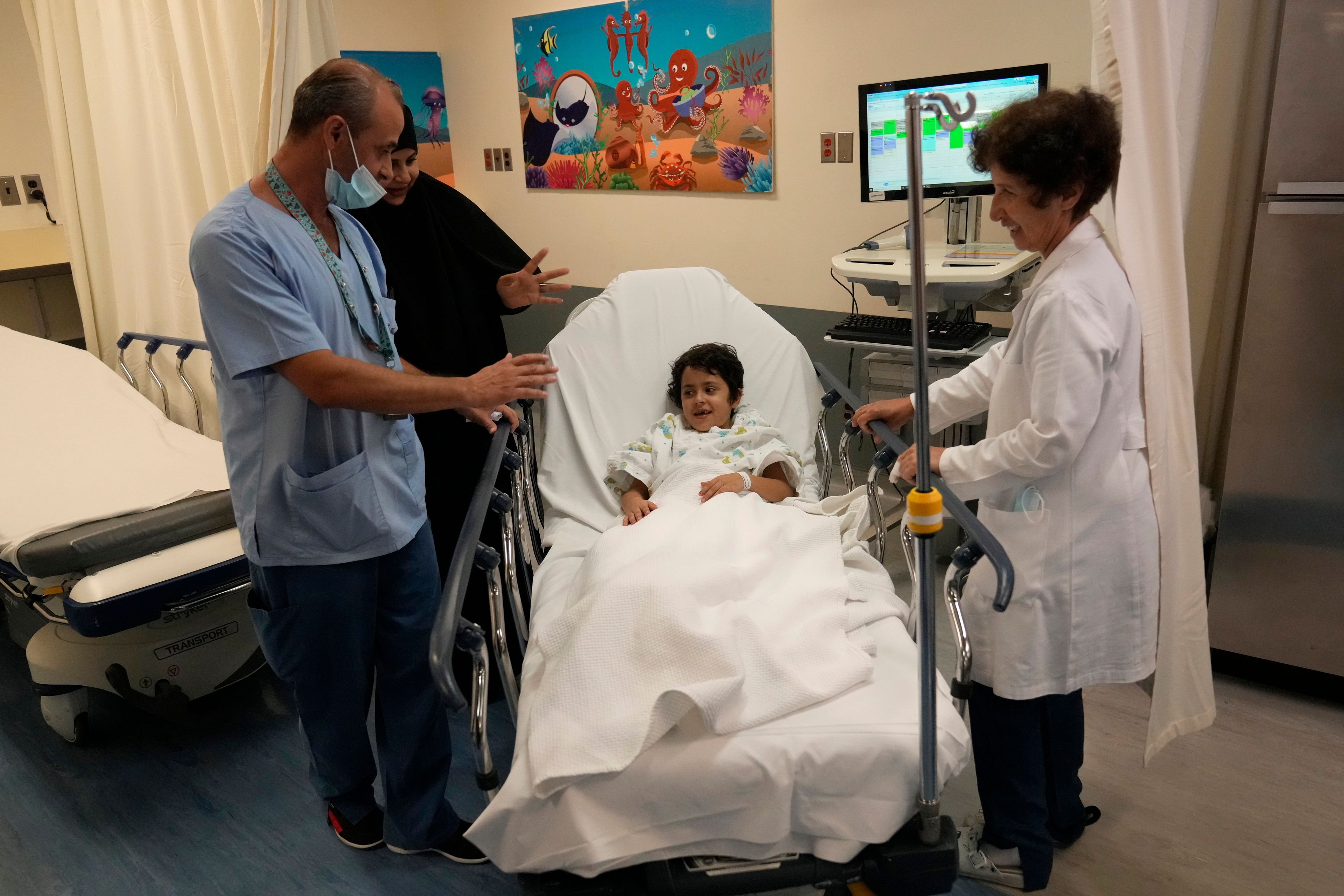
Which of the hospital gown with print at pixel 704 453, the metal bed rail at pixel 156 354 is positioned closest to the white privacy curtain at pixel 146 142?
the metal bed rail at pixel 156 354

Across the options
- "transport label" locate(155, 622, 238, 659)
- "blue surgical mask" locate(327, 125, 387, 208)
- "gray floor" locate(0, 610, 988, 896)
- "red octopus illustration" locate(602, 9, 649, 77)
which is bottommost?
"gray floor" locate(0, 610, 988, 896)

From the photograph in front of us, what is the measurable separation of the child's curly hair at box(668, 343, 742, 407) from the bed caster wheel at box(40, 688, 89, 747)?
5.60ft

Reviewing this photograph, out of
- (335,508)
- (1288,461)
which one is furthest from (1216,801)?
(335,508)

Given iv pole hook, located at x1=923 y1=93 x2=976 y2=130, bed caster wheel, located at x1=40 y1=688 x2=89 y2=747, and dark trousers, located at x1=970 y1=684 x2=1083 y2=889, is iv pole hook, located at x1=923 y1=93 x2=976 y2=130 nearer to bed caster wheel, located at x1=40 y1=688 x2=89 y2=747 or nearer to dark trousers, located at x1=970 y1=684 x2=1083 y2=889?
dark trousers, located at x1=970 y1=684 x2=1083 y2=889

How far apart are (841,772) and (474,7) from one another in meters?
4.26

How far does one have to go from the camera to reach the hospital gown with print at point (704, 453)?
90.6 inches

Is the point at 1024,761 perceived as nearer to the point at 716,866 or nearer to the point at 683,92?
the point at 716,866

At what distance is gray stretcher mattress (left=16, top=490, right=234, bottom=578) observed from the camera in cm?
220

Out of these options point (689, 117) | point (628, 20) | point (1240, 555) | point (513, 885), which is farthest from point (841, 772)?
point (628, 20)

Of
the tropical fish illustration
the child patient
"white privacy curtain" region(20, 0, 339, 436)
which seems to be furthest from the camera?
the tropical fish illustration

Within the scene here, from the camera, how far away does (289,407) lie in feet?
5.33

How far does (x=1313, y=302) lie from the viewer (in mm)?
2166

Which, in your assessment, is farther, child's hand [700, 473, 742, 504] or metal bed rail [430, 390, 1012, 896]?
child's hand [700, 473, 742, 504]

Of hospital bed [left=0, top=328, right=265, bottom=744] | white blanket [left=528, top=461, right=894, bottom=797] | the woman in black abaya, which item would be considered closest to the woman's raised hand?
the woman in black abaya
